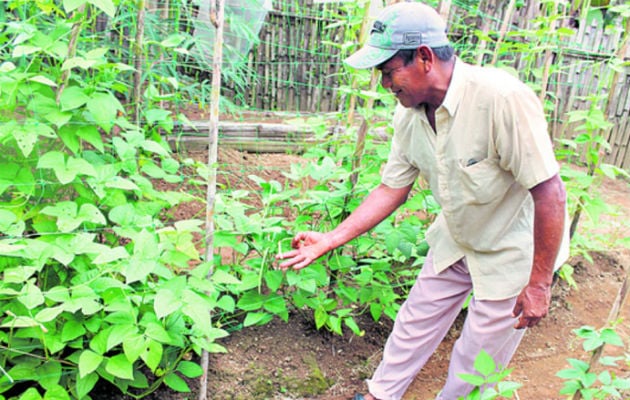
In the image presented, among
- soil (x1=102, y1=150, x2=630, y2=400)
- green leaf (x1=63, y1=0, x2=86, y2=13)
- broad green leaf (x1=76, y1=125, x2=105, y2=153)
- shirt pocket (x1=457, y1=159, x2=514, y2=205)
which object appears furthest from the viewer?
soil (x1=102, y1=150, x2=630, y2=400)

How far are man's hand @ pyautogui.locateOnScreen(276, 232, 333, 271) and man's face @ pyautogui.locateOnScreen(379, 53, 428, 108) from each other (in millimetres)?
644

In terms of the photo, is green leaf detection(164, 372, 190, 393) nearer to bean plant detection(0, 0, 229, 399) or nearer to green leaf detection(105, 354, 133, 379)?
bean plant detection(0, 0, 229, 399)

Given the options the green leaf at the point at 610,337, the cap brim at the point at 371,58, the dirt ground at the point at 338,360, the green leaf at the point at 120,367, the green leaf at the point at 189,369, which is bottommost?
the dirt ground at the point at 338,360

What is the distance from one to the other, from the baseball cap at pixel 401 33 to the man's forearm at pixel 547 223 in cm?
59

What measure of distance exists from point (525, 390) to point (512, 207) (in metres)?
1.19

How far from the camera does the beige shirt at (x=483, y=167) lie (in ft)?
5.69

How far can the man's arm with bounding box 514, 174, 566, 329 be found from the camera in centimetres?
176

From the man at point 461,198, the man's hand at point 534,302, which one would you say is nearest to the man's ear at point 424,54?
the man at point 461,198

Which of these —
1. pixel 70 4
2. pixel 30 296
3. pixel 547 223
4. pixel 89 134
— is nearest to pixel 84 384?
pixel 30 296

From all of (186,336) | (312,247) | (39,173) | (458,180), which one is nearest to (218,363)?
(186,336)

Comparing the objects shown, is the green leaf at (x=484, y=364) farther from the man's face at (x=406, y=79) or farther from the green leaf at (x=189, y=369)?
the green leaf at (x=189, y=369)

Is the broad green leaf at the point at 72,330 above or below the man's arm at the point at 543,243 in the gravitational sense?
below

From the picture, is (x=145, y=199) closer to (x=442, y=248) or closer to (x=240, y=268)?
(x=240, y=268)

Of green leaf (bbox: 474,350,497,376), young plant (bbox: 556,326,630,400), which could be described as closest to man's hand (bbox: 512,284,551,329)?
young plant (bbox: 556,326,630,400)
